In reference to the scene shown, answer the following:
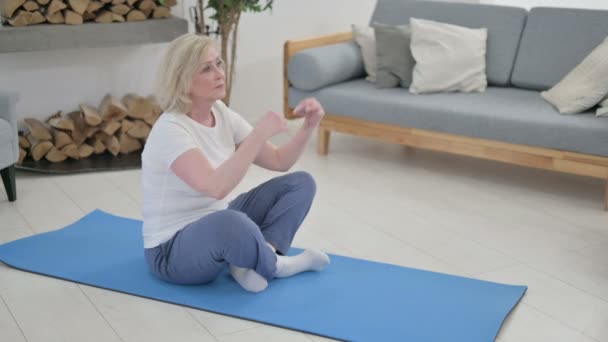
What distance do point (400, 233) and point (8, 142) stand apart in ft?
5.71

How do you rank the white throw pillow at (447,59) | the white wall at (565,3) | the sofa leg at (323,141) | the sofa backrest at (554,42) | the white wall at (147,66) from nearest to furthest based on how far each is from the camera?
the sofa backrest at (554,42), the white throw pillow at (447,59), the white wall at (147,66), the sofa leg at (323,141), the white wall at (565,3)

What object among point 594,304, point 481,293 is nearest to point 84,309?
point 481,293

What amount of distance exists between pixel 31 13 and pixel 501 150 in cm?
238

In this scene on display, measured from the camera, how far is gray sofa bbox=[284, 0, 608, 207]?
11.7ft

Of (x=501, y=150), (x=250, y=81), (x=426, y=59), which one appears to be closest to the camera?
(x=501, y=150)

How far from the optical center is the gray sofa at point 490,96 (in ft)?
11.7

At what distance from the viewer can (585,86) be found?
12.0ft

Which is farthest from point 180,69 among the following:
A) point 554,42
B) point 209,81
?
point 554,42

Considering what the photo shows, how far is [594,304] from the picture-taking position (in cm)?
262

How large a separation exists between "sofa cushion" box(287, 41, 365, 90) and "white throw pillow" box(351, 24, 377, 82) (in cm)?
5

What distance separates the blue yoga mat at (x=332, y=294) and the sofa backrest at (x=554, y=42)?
173 centimetres

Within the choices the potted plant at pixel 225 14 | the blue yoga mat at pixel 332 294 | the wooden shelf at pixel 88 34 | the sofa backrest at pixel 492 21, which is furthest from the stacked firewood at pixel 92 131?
the sofa backrest at pixel 492 21

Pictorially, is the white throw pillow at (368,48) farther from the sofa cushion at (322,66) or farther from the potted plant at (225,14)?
the potted plant at (225,14)

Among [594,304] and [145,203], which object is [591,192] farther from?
[145,203]
